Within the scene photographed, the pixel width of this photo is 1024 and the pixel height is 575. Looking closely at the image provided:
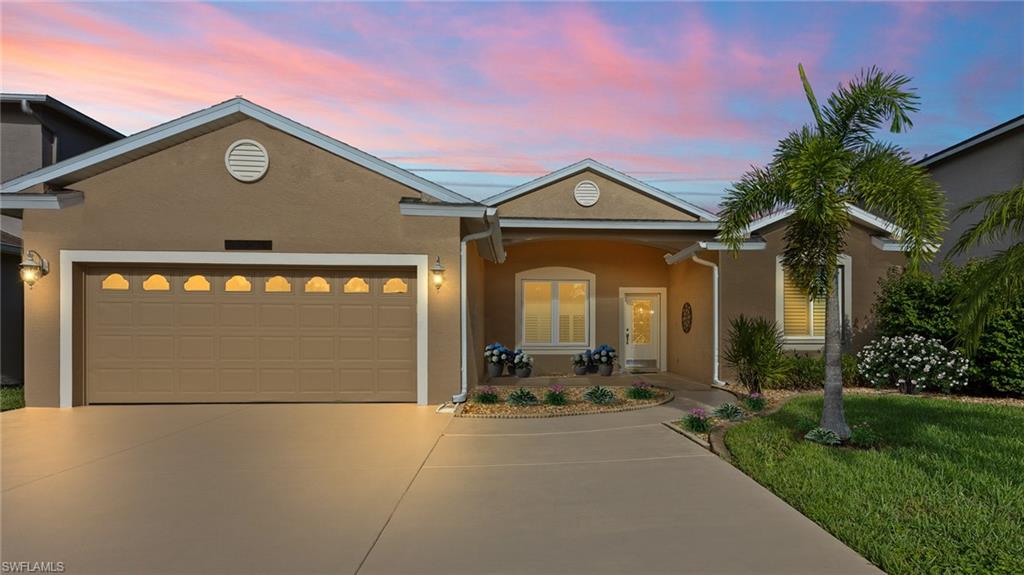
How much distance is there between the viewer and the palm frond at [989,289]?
5.69 m

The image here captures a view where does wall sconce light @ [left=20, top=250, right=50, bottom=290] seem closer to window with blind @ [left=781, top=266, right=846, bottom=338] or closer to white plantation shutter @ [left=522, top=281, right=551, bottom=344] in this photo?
white plantation shutter @ [left=522, top=281, right=551, bottom=344]

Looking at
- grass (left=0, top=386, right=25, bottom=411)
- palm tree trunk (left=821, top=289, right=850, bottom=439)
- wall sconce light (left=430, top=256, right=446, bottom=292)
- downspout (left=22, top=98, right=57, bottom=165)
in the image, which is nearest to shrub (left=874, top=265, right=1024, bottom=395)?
palm tree trunk (left=821, top=289, right=850, bottom=439)

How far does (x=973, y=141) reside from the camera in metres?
14.1

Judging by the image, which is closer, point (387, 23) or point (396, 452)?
point (396, 452)

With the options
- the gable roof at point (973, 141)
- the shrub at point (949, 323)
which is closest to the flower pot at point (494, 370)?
the shrub at point (949, 323)

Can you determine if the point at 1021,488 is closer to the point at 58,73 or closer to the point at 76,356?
the point at 76,356

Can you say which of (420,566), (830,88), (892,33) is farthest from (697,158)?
(420,566)

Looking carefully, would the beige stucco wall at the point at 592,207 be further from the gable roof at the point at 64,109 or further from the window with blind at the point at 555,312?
the gable roof at the point at 64,109

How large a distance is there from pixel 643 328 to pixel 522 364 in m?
3.90

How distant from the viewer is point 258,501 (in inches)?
193

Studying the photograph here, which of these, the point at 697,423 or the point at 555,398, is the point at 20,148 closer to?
the point at 555,398

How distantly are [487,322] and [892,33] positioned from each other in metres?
11.5

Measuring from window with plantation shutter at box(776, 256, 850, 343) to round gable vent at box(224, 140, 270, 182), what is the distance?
1090 cm

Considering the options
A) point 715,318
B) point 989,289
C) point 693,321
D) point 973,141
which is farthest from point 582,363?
point 973,141
